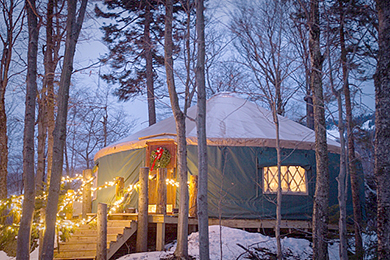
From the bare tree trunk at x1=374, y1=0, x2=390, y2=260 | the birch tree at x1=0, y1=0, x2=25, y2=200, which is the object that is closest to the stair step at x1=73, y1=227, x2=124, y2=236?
the birch tree at x1=0, y1=0, x2=25, y2=200

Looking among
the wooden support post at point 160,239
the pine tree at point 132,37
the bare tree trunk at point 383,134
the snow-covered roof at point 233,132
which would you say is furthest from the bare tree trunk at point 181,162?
the pine tree at point 132,37

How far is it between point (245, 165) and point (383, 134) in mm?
3669

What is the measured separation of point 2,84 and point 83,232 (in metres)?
3.02

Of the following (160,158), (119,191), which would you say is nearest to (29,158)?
(119,191)

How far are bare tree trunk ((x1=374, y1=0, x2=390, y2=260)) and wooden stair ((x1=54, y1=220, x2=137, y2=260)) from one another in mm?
3423

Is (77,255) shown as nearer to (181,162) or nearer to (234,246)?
(181,162)

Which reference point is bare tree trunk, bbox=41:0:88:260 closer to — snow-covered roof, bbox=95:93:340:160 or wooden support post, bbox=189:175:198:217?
wooden support post, bbox=189:175:198:217

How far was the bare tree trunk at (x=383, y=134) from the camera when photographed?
9.93ft

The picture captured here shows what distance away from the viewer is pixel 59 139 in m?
3.32

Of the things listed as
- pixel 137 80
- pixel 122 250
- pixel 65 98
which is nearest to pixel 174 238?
pixel 122 250

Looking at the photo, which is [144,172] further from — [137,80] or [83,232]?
[137,80]

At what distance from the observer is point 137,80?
11.8 metres

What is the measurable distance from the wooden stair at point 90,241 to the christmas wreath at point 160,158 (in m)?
1.69

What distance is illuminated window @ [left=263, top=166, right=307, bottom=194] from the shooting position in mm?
6694
